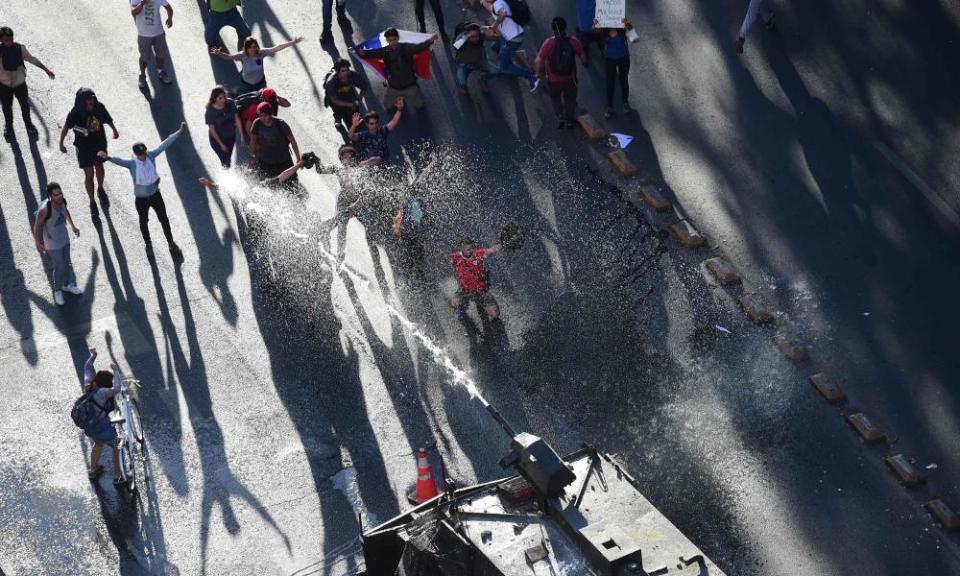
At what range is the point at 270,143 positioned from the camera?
53.2 ft

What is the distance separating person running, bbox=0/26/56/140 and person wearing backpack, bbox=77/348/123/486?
541 cm

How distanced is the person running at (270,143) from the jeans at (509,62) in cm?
339

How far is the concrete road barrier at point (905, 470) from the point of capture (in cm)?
1362

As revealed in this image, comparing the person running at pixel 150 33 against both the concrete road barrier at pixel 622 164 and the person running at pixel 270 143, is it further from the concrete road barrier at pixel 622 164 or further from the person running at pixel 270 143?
the concrete road barrier at pixel 622 164

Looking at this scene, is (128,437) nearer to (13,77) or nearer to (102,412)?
(102,412)

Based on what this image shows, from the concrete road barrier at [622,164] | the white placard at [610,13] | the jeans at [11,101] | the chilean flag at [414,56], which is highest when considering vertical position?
the jeans at [11,101]

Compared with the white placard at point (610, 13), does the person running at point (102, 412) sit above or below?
below

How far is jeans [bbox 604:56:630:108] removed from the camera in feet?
58.1

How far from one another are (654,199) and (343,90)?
407 cm

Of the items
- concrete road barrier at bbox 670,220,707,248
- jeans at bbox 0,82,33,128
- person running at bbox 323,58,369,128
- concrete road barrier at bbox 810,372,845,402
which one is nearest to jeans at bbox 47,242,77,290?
jeans at bbox 0,82,33,128

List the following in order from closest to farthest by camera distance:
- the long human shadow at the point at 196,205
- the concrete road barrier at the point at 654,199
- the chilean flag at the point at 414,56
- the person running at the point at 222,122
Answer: the long human shadow at the point at 196,205 → the person running at the point at 222,122 → the concrete road barrier at the point at 654,199 → the chilean flag at the point at 414,56

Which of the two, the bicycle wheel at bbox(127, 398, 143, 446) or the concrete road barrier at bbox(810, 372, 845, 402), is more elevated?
the bicycle wheel at bbox(127, 398, 143, 446)

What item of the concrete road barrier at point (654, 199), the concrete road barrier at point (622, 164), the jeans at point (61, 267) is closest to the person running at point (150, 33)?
the jeans at point (61, 267)

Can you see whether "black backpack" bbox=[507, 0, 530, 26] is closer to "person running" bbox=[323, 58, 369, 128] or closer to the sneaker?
the sneaker
